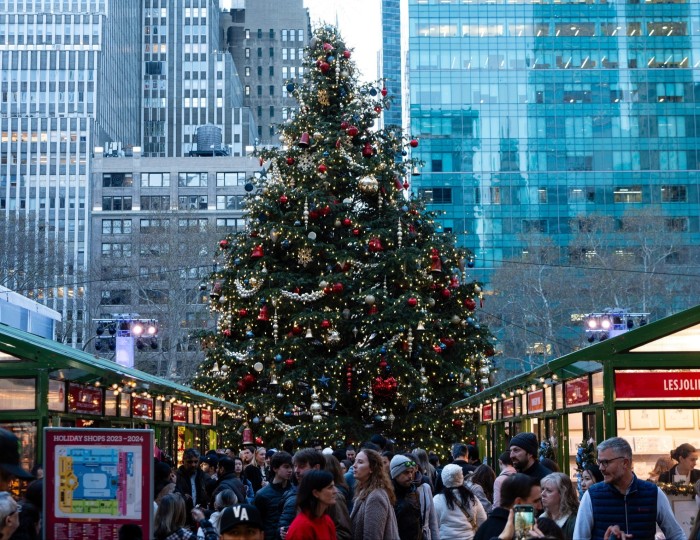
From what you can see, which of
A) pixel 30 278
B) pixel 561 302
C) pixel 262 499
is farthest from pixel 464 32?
pixel 262 499

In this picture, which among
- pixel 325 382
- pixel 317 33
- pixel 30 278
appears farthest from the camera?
pixel 30 278

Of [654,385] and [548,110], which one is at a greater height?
[548,110]

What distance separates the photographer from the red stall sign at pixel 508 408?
25186 millimetres

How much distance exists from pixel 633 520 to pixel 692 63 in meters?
102

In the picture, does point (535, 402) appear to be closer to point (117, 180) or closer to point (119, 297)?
point (119, 297)

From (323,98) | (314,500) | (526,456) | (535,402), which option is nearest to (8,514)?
(314,500)

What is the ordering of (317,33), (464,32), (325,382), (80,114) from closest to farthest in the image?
(325,382) → (317,33) → (464,32) → (80,114)

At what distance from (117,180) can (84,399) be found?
111 m

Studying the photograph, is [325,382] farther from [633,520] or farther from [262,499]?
[633,520]

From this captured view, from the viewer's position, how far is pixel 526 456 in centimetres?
1007

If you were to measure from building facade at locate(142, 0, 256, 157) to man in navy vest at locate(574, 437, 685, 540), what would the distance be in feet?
497

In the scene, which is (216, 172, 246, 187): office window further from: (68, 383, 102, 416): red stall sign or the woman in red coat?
the woman in red coat

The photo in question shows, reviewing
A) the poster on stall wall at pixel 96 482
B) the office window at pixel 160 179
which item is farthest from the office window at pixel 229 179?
the poster on stall wall at pixel 96 482

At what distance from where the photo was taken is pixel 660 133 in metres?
104
